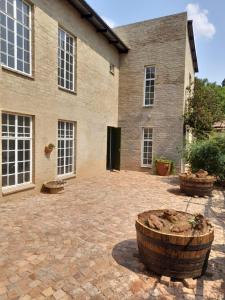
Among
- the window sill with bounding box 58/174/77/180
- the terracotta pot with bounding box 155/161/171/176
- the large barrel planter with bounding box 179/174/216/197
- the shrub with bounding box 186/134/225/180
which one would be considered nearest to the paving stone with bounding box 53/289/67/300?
the large barrel planter with bounding box 179/174/216/197

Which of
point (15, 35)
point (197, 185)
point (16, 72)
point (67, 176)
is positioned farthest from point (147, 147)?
point (15, 35)

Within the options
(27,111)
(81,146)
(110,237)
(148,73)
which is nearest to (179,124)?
(148,73)

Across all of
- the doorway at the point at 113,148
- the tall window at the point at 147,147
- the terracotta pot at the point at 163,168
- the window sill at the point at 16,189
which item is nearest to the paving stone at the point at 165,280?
the window sill at the point at 16,189

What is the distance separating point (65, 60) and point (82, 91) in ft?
5.11

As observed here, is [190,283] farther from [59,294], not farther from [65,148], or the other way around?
[65,148]

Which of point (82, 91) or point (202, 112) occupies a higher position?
point (82, 91)

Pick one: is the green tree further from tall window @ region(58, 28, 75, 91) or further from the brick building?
tall window @ region(58, 28, 75, 91)

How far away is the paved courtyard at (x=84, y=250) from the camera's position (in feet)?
10.8

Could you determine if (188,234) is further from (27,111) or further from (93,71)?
(93,71)

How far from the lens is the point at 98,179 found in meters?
11.9

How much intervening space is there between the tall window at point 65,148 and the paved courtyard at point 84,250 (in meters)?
2.12

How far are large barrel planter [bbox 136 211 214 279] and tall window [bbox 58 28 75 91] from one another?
7.97m

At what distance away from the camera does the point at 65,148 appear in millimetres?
10406

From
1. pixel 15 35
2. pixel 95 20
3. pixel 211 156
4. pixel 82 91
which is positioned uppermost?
pixel 95 20
